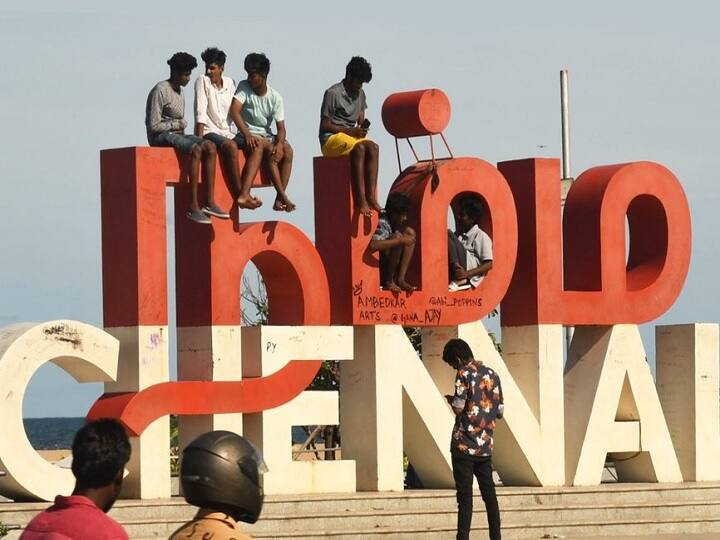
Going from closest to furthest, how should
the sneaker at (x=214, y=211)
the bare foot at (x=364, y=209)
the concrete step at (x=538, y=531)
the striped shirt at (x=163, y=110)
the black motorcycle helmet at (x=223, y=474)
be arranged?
1. the black motorcycle helmet at (x=223, y=474)
2. the concrete step at (x=538, y=531)
3. the sneaker at (x=214, y=211)
4. the striped shirt at (x=163, y=110)
5. the bare foot at (x=364, y=209)

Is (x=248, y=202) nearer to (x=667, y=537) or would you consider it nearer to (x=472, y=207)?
(x=472, y=207)

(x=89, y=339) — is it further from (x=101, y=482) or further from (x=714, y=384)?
(x=101, y=482)

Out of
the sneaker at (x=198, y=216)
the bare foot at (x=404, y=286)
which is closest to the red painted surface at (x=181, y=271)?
the sneaker at (x=198, y=216)

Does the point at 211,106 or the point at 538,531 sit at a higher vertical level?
the point at 211,106

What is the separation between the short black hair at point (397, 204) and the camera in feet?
60.4

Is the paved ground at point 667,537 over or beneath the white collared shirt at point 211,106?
beneath

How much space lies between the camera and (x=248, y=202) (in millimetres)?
17359

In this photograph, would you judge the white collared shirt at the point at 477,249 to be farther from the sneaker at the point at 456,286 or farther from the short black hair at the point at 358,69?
the short black hair at the point at 358,69

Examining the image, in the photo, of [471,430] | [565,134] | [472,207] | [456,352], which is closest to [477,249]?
[472,207]

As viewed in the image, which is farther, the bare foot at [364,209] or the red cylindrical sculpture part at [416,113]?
the red cylindrical sculpture part at [416,113]

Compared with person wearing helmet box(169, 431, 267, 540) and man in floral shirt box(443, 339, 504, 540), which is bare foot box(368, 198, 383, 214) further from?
person wearing helmet box(169, 431, 267, 540)

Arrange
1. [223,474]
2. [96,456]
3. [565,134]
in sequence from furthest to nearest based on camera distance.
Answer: [565,134]
[96,456]
[223,474]

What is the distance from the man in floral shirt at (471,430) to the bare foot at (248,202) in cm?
314

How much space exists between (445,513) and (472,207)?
368 centimetres
